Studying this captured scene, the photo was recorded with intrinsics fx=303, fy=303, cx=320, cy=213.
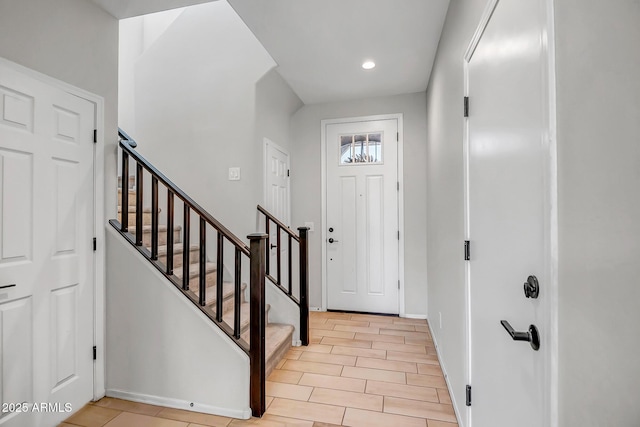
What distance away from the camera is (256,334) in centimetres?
183

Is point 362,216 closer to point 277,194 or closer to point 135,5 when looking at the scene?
point 277,194

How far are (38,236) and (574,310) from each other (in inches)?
92.0

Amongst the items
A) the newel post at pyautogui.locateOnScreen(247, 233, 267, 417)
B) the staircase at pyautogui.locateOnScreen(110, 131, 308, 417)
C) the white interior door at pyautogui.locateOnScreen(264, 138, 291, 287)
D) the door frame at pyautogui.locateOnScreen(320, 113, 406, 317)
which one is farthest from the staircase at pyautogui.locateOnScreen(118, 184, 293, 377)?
the door frame at pyautogui.locateOnScreen(320, 113, 406, 317)

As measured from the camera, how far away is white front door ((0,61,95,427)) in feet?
5.05

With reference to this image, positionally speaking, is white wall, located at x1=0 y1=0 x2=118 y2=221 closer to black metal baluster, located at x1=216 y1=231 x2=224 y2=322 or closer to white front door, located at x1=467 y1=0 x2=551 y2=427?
black metal baluster, located at x1=216 y1=231 x2=224 y2=322

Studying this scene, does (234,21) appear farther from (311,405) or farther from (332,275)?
(311,405)

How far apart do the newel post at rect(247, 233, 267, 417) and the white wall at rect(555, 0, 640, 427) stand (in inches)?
58.8

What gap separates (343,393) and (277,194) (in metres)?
2.12

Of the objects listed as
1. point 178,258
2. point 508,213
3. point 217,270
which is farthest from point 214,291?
point 508,213

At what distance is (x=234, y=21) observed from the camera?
296 centimetres

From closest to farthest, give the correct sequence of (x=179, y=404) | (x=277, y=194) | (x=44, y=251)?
(x=44, y=251), (x=179, y=404), (x=277, y=194)

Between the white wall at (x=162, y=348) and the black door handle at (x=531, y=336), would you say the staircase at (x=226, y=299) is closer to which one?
the white wall at (x=162, y=348)

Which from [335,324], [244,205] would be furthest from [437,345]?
[244,205]

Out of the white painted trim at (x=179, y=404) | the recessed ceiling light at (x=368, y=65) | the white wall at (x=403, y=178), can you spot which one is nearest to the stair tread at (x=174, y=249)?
the white painted trim at (x=179, y=404)
